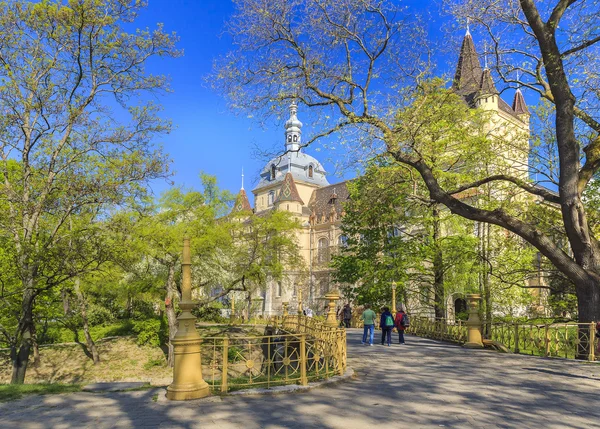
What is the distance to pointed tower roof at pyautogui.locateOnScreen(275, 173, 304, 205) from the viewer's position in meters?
68.0

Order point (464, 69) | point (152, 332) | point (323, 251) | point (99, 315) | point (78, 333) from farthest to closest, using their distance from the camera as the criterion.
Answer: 1. point (323, 251)
2. point (99, 315)
3. point (78, 333)
4. point (152, 332)
5. point (464, 69)

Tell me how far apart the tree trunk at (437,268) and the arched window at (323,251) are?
37.9 metres

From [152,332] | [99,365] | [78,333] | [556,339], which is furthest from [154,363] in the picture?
[556,339]

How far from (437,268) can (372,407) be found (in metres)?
19.0

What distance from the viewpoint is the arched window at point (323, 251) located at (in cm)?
6306

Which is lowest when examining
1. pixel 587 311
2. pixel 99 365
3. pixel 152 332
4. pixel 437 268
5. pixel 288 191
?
pixel 99 365

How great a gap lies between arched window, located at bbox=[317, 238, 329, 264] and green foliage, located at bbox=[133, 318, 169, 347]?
1478 inches

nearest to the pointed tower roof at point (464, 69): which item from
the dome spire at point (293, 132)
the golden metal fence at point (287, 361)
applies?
the golden metal fence at point (287, 361)

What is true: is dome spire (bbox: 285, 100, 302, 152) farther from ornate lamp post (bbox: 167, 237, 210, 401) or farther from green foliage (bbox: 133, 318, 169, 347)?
ornate lamp post (bbox: 167, 237, 210, 401)

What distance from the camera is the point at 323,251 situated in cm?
6425

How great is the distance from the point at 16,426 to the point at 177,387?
2.18 metres

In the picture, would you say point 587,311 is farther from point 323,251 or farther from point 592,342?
point 323,251

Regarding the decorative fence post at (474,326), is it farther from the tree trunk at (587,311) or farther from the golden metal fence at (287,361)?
the golden metal fence at (287,361)

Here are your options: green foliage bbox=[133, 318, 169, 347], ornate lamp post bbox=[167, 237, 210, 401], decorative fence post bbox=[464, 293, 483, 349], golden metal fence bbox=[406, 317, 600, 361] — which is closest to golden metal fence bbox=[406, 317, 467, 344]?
golden metal fence bbox=[406, 317, 600, 361]
